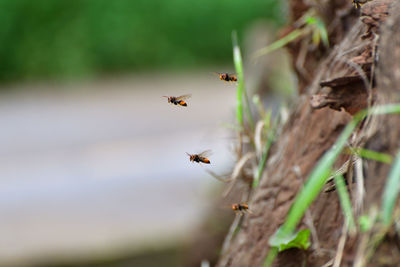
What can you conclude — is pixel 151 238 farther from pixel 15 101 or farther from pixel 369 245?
pixel 15 101

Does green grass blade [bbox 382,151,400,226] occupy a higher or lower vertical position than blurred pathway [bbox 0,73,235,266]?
lower

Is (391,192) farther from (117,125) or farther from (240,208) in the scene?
(117,125)

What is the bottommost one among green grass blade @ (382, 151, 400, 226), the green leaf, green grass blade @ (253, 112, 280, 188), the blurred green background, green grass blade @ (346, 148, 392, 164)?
green grass blade @ (382, 151, 400, 226)

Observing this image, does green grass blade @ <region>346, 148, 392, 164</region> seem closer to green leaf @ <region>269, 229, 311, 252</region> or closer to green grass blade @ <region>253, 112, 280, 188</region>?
green leaf @ <region>269, 229, 311, 252</region>

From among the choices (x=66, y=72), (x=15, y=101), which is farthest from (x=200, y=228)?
(x=66, y=72)

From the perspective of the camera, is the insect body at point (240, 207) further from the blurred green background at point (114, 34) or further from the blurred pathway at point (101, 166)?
the blurred green background at point (114, 34)

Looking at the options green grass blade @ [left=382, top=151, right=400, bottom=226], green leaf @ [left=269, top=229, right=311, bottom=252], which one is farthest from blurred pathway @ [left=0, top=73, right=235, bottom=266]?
green grass blade @ [left=382, top=151, right=400, bottom=226]

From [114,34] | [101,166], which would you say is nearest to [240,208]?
[101,166]
